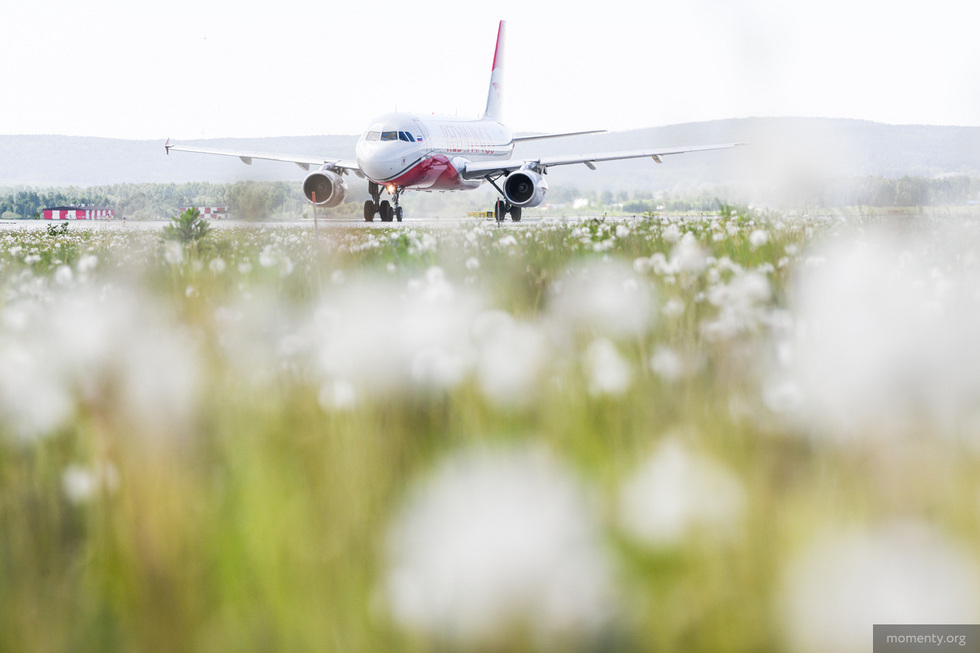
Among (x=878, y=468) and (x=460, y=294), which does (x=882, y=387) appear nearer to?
(x=878, y=468)

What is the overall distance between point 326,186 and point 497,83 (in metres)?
15.3

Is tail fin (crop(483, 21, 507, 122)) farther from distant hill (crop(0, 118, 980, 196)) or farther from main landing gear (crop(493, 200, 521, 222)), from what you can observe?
distant hill (crop(0, 118, 980, 196))

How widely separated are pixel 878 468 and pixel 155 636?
1.06 m

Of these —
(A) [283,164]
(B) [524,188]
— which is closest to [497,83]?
(B) [524,188]

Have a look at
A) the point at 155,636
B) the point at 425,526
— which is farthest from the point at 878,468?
the point at 155,636

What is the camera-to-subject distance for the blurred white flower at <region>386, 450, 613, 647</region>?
3.30ft

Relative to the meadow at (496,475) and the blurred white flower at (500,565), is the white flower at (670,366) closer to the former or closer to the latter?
the meadow at (496,475)

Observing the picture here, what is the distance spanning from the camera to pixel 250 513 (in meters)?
1.28

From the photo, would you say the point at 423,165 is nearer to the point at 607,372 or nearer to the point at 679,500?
the point at 607,372

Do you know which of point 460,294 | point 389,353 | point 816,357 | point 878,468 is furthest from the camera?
point 460,294

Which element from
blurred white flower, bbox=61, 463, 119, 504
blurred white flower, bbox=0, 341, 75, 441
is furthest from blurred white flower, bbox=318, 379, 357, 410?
blurred white flower, bbox=0, 341, 75, 441

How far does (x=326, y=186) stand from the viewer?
22703 millimetres

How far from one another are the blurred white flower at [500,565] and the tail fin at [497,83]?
35.2 metres

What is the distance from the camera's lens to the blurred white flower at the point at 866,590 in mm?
999
